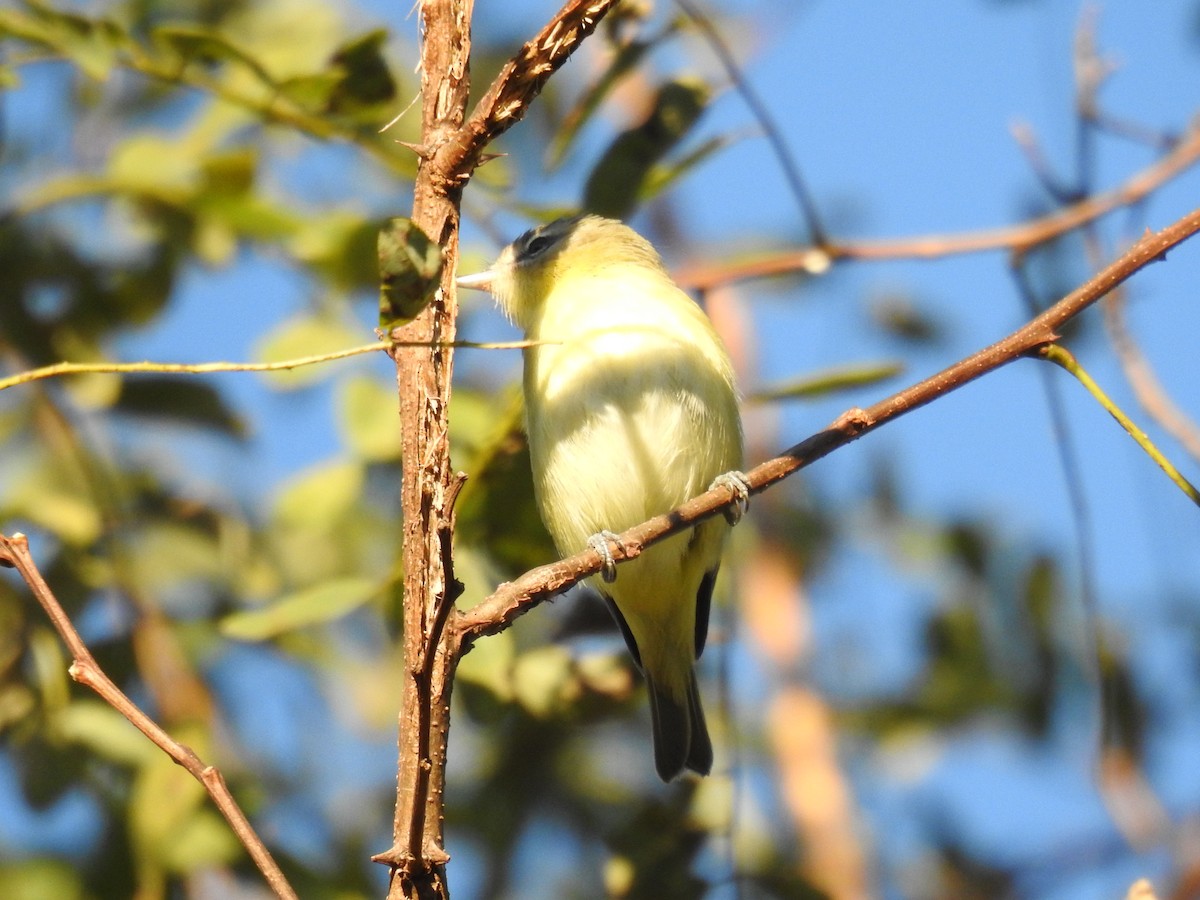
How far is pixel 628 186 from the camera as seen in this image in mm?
3160

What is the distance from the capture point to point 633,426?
3441 millimetres

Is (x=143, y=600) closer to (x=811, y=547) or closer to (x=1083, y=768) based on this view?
(x=1083, y=768)

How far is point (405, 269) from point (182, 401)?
6.91 feet

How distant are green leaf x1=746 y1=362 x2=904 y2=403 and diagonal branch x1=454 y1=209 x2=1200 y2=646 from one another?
0.85 meters

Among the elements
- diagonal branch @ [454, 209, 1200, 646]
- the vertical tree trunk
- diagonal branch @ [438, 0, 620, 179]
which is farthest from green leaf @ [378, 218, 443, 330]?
diagonal branch @ [454, 209, 1200, 646]

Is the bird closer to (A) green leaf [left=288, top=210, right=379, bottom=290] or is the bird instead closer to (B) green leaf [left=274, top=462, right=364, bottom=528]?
(A) green leaf [left=288, top=210, right=379, bottom=290]

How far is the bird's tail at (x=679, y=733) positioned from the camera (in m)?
3.52

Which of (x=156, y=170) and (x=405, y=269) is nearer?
(x=405, y=269)

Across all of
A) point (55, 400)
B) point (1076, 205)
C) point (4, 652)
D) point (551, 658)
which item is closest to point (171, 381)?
point (55, 400)

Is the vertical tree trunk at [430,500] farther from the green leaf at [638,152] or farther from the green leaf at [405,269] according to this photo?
the green leaf at [638,152]

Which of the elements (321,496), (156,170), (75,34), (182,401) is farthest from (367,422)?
(75,34)

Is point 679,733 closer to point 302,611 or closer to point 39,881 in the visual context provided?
point 302,611

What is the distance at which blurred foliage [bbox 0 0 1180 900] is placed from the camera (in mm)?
3008

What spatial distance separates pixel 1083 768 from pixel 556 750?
4.75ft
